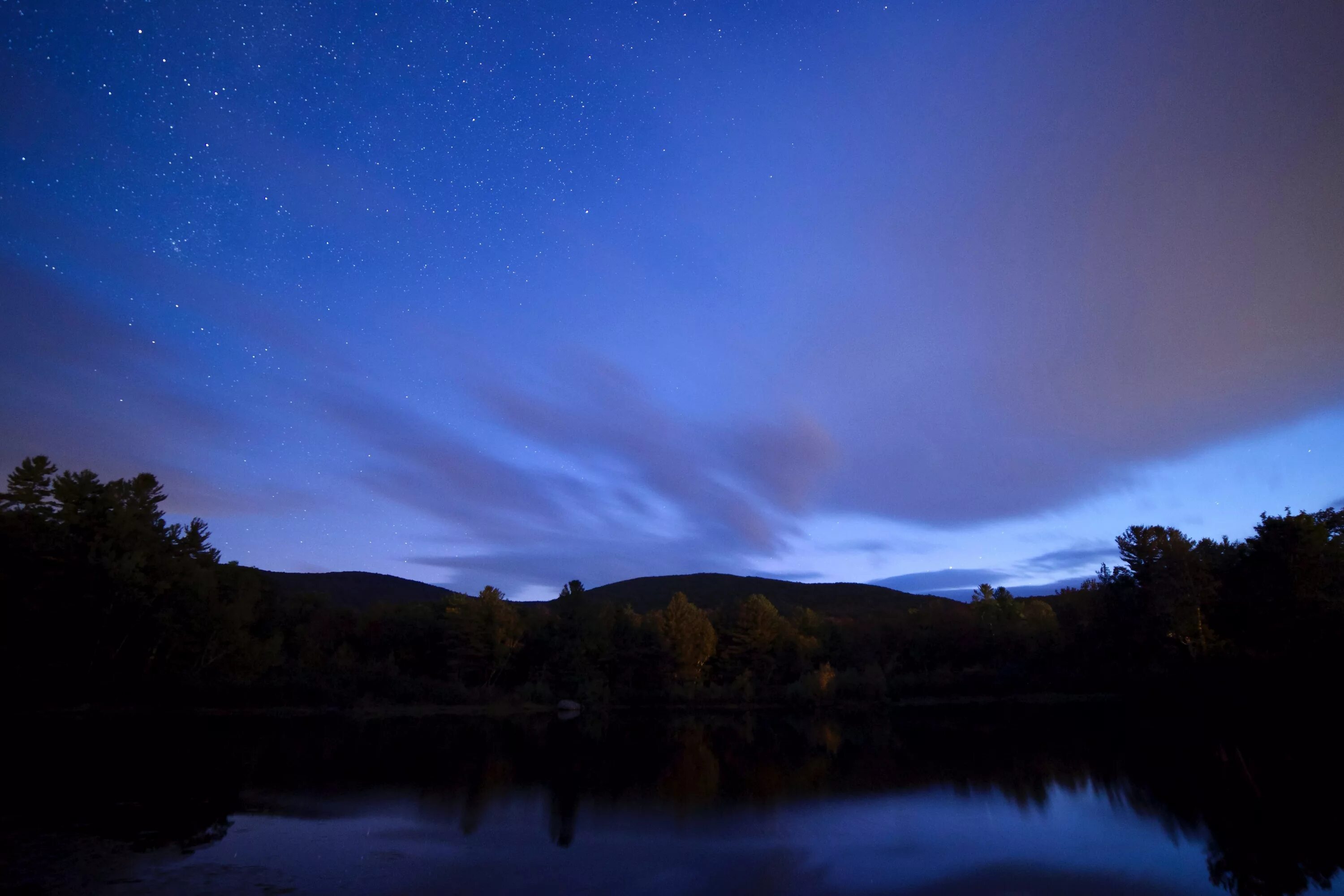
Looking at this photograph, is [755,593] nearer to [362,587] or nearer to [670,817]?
[362,587]

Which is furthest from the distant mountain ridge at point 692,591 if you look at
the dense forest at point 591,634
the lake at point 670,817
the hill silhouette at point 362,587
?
the lake at point 670,817

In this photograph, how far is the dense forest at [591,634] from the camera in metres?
37.2

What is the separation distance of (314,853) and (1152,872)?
11901 millimetres

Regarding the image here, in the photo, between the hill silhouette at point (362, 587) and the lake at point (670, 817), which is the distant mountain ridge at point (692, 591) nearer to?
the hill silhouette at point (362, 587)

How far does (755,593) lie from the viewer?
126 metres

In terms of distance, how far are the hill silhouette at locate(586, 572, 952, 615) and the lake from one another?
103038mm

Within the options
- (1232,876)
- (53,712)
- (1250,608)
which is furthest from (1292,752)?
(53,712)

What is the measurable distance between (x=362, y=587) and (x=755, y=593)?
70501mm

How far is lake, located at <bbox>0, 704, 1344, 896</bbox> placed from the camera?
9398 millimetres

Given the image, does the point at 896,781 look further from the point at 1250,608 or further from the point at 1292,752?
the point at 1250,608

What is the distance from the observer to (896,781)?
60.9 ft

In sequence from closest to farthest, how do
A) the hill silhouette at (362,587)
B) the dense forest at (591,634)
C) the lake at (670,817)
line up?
the lake at (670,817), the dense forest at (591,634), the hill silhouette at (362,587)

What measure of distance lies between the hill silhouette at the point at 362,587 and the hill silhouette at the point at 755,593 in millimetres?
32568

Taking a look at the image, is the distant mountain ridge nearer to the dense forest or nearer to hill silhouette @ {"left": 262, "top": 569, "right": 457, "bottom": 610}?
→ hill silhouette @ {"left": 262, "top": 569, "right": 457, "bottom": 610}
